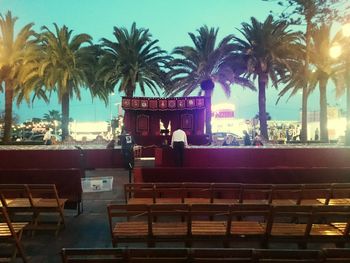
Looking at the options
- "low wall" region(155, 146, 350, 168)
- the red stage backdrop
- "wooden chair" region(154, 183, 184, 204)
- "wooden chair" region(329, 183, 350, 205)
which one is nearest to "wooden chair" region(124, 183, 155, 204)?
"wooden chair" region(154, 183, 184, 204)

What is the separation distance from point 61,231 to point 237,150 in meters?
8.57

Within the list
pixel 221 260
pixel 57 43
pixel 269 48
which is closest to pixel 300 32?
pixel 269 48

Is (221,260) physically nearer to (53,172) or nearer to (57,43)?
(53,172)

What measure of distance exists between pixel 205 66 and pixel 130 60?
6516mm

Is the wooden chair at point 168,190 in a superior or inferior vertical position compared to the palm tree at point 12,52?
inferior

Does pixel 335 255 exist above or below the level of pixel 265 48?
below

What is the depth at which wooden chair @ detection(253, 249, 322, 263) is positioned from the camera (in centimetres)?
390

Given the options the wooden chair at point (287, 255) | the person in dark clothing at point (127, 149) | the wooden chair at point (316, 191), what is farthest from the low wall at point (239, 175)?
the person in dark clothing at point (127, 149)

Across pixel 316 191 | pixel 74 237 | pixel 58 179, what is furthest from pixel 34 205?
pixel 316 191

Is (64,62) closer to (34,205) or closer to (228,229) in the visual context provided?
(34,205)

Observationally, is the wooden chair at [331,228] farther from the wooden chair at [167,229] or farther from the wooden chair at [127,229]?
the wooden chair at [127,229]

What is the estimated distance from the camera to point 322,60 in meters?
32.5

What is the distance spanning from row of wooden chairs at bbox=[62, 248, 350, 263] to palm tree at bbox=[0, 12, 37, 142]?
30393 millimetres

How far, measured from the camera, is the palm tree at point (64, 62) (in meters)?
32.8
